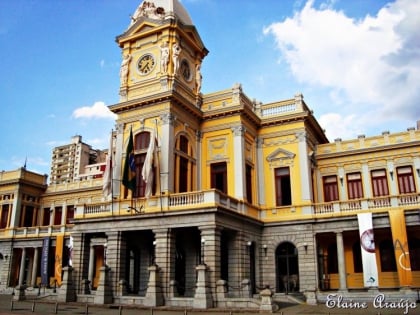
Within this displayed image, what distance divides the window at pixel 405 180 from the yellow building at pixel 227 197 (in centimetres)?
7

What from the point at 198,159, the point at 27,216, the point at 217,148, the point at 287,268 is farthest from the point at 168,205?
the point at 27,216

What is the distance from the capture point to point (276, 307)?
20312 mm

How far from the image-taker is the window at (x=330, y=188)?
106ft

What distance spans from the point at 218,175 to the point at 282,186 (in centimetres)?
460

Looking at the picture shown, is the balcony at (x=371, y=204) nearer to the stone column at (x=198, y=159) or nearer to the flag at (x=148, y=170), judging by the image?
the stone column at (x=198, y=159)

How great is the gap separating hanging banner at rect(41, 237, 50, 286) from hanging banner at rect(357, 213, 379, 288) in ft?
83.5

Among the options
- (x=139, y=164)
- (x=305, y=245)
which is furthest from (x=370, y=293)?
(x=139, y=164)

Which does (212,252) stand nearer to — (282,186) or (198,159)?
(198,159)

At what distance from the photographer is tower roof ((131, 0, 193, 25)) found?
31.0 m

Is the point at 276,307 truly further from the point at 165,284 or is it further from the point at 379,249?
the point at 379,249

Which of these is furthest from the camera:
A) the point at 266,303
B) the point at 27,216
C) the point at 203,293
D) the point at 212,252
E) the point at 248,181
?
the point at 27,216

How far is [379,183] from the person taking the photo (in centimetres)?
3120

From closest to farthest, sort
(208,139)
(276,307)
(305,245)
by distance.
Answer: (276,307) < (305,245) < (208,139)

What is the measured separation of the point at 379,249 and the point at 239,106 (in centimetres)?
1354
